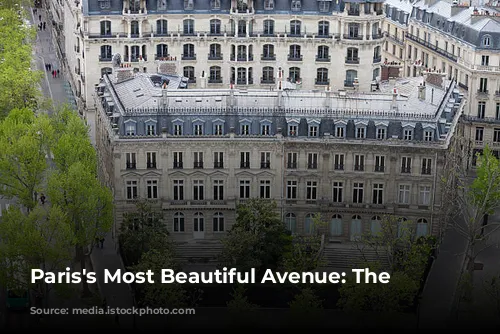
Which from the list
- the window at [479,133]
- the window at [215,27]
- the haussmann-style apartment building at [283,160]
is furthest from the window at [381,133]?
the window at [215,27]

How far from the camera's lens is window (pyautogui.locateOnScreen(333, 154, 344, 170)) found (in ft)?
392

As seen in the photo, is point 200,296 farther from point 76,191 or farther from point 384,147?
point 384,147

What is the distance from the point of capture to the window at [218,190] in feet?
395

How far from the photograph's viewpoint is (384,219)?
115 metres

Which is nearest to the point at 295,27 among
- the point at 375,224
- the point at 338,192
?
the point at 338,192

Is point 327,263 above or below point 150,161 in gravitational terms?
below

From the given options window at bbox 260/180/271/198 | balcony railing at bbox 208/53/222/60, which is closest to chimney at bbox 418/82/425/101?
window at bbox 260/180/271/198

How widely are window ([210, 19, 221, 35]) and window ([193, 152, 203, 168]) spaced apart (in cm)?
3483

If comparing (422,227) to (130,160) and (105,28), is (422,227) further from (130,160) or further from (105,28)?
(105,28)

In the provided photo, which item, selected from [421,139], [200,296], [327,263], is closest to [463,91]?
[421,139]

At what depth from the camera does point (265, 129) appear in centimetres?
11950

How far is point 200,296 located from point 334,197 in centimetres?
2015

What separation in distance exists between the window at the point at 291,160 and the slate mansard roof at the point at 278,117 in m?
2.00

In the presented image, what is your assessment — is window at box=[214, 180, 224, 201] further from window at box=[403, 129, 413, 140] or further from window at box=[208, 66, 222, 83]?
window at box=[208, 66, 222, 83]
